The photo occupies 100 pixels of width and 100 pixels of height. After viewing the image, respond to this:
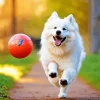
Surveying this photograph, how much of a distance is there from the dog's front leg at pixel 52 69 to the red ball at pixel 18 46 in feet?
2.50

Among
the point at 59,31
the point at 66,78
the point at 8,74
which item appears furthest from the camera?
the point at 8,74

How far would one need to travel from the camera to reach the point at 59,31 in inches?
377

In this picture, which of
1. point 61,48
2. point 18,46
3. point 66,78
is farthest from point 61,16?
point 66,78

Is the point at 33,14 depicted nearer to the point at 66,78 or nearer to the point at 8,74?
the point at 8,74

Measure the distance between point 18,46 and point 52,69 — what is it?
3.61 ft

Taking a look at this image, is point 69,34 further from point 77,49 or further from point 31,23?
point 31,23

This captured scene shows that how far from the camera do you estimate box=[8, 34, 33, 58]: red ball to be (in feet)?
33.7

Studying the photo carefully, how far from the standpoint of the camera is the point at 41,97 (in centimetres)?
1069

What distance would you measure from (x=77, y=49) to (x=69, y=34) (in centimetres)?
50

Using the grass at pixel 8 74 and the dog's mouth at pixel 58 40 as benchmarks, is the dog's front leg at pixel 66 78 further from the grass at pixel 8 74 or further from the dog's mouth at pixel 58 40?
the grass at pixel 8 74

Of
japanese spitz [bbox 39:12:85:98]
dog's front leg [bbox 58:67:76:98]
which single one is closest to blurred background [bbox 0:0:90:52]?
dog's front leg [bbox 58:67:76:98]

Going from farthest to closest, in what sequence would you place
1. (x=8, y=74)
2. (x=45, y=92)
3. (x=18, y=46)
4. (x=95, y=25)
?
(x=95, y=25) < (x=8, y=74) < (x=45, y=92) < (x=18, y=46)

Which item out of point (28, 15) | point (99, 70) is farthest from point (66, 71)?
point (28, 15)

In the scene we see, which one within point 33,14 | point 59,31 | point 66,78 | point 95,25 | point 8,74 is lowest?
point 66,78
